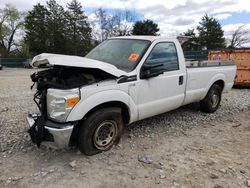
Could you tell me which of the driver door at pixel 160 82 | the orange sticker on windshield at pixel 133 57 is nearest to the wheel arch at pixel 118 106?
the driver door at pixel 160 82

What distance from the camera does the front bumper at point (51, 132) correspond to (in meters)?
3.62

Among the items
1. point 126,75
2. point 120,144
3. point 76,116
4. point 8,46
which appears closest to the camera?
point 76,116

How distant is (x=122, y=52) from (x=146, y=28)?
1574 inches

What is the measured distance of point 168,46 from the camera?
16.9 ft

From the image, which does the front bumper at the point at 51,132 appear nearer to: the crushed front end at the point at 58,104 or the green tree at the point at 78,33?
the crushed front end at the point at 58,104

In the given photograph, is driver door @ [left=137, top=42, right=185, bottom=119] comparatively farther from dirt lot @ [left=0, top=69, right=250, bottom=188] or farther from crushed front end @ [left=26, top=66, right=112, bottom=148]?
crushed front end @ [left=26, top=66, right=112, bottom=148]

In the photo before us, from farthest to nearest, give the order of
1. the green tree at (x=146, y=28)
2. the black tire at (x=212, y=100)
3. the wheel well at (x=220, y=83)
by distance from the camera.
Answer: the green tree at (x=146, y=28) → the wheel well at (x=220, y=83) → the black tire at (x=212, y=100)

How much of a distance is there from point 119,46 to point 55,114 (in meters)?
2.03

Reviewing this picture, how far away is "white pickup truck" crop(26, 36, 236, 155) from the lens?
12.1 ft

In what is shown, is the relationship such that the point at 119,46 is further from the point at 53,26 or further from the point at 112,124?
the point at 53,26

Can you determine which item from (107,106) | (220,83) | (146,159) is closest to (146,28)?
(220,83)

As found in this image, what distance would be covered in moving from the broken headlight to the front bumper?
4.5 inches

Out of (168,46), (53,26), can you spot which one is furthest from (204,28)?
(168,46)

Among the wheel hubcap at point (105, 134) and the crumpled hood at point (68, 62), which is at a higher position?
the crumpled hood at point (68, 62)
